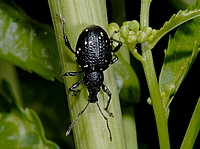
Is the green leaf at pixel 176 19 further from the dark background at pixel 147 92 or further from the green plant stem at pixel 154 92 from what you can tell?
the dark background at pixel 147 92

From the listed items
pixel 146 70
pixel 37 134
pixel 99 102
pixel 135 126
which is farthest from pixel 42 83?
pixel 146 70

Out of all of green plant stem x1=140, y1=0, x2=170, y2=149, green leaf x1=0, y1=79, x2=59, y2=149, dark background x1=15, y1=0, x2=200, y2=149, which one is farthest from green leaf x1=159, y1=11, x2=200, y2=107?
green leaf x1=0, y1=79, x2=59, y2=149

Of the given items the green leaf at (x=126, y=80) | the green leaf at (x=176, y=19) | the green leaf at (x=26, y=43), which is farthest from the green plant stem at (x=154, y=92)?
the green leaf at (x=26, y=43)

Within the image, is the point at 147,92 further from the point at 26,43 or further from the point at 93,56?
the point at 26,43

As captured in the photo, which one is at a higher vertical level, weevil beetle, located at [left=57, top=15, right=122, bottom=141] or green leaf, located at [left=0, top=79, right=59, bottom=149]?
weevil beetle, located at [left=57, top=15, right=122, bottom=141]

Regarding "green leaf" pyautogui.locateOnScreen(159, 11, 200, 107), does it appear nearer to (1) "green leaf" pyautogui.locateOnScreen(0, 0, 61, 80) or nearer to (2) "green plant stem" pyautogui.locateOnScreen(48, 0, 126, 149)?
(2) "green plant stem" pyautogui.locateOnScreen(48, 0, 126, 149)

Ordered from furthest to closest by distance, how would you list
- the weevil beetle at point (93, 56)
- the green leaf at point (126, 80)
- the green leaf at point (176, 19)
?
1. the green leaf at point (126, 80)
2. the weevil beetle at point (93, 56)
3. the green leaf at point (176, 19)
